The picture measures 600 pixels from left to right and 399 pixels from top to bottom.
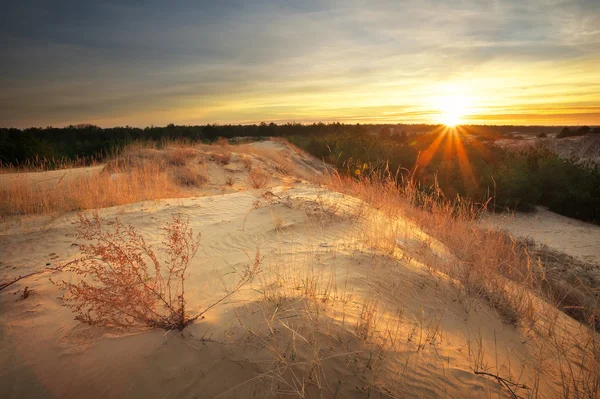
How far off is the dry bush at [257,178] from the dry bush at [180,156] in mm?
3240

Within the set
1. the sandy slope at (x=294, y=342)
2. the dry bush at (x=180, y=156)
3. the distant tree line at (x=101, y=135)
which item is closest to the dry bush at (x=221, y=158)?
the dry bush at (x=180, y=156)

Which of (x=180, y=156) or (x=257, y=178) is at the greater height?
(x=180, y=156)

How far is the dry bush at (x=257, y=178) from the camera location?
11.9 meters

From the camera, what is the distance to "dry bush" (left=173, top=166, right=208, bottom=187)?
12666 mm

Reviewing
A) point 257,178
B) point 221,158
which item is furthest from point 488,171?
point 221,158

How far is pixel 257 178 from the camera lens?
1341 centimetres

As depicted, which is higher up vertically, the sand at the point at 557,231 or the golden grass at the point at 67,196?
the golden grass at the point at 67,196

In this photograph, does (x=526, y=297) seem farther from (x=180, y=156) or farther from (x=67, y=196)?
(x=180, y=156)

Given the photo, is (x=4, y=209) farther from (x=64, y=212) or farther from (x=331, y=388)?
(x=331, y=388)

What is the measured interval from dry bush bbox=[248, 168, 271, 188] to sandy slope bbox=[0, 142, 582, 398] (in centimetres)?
780

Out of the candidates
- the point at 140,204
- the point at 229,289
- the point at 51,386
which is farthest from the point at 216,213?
the point at 51,386

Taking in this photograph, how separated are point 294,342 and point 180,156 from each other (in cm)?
1428

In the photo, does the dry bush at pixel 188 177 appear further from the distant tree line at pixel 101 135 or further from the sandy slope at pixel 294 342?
the sandy slope at pixel 294 342

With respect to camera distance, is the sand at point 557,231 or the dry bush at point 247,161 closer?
the sand at point 557,231
